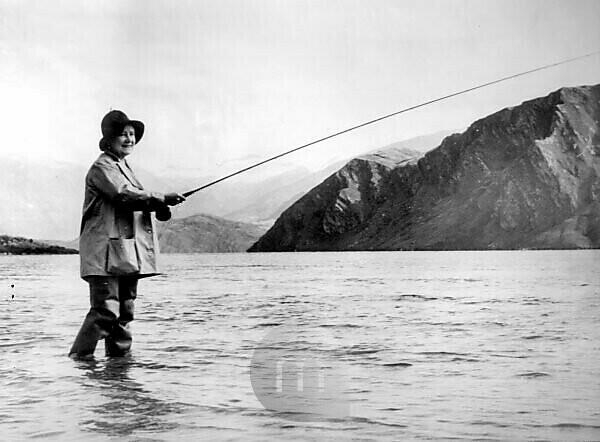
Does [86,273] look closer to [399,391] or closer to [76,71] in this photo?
[399,391]

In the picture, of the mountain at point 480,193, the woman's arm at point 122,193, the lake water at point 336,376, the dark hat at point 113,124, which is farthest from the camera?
the mountain at point 480,193

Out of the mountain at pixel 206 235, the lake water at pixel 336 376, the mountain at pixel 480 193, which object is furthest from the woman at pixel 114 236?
the mountain at pixel 206 235

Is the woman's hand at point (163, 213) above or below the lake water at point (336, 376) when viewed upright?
above

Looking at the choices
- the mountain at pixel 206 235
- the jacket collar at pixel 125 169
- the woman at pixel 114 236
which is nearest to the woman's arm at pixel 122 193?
the woman at pixel 114 236

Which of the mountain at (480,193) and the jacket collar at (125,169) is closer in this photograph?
the jacket collar at (125,169)

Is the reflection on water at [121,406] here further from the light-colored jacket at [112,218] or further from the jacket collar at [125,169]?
the jacket collar at [125,169]

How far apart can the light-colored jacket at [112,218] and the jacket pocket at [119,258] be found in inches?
1.0

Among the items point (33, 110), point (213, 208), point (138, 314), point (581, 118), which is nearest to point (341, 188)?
point (581, 118)

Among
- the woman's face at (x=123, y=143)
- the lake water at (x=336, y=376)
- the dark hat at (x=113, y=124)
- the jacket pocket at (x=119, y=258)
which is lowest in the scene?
the lake water at (x=336, y=376)

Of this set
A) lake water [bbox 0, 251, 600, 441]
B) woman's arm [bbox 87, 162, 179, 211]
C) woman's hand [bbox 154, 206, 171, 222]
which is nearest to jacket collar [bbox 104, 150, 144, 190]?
woman's arm [bbox 87, 162, 179, 211]

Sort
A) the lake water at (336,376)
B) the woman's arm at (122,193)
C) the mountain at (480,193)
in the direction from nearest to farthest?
the lake water at (336,376), the woman's arm at (122,193), the mountain at (480,193)

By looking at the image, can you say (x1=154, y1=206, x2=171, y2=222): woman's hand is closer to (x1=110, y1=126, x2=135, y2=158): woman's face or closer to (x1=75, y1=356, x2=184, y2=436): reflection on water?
(x1=110, y1=126, x2=135, y2=158): woman's face

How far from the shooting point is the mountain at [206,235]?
174 m

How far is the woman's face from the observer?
607cm
